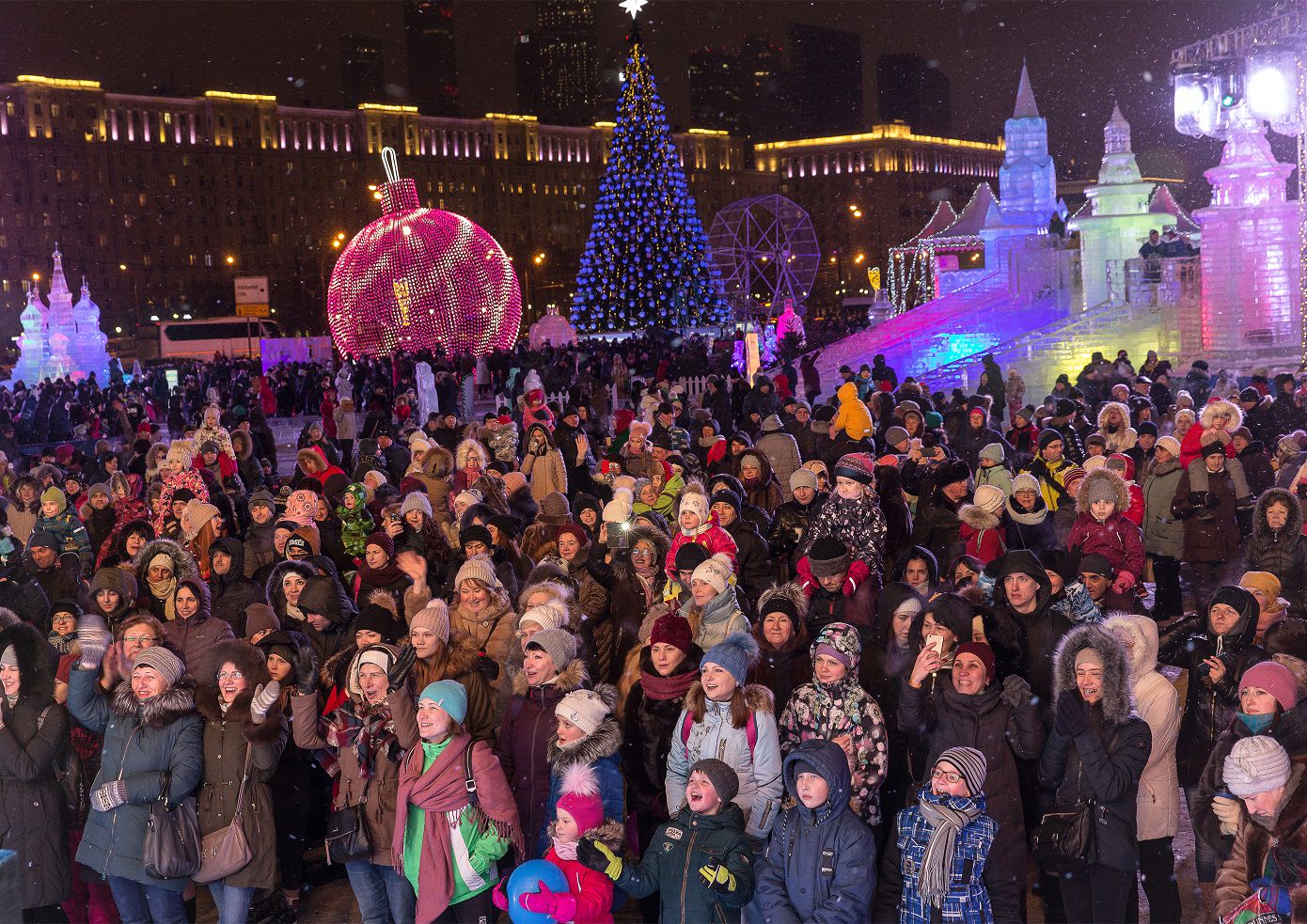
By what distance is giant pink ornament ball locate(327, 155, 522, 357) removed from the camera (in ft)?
78.2

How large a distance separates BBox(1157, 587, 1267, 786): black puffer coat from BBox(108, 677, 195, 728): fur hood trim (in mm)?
3621

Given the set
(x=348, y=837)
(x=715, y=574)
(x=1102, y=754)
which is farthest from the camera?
(x=715, y=574)

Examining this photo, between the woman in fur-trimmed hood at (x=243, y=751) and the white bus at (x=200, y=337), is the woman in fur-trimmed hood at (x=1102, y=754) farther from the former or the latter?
the white bus at (x=200, y=337)

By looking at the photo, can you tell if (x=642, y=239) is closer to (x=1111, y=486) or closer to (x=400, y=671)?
(x=1111, y=486)

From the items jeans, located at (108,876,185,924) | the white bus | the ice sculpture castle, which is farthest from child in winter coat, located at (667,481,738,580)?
the white bus

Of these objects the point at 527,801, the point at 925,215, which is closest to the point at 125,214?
the point at 925,215

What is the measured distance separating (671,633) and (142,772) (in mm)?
1967

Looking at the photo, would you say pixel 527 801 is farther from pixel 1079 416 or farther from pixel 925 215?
pixel 925 215

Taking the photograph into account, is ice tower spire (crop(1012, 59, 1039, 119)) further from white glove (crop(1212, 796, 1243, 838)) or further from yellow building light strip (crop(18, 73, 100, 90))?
yellow building light strip (crop(18, 73, 100, 90))

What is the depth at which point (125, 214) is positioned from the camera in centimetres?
8706

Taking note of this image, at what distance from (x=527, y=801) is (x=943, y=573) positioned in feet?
12.2

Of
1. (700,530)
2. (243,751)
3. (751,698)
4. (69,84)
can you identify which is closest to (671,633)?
(751,698)

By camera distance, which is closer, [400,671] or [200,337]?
[400,671]

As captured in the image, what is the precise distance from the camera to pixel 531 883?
4.00m
